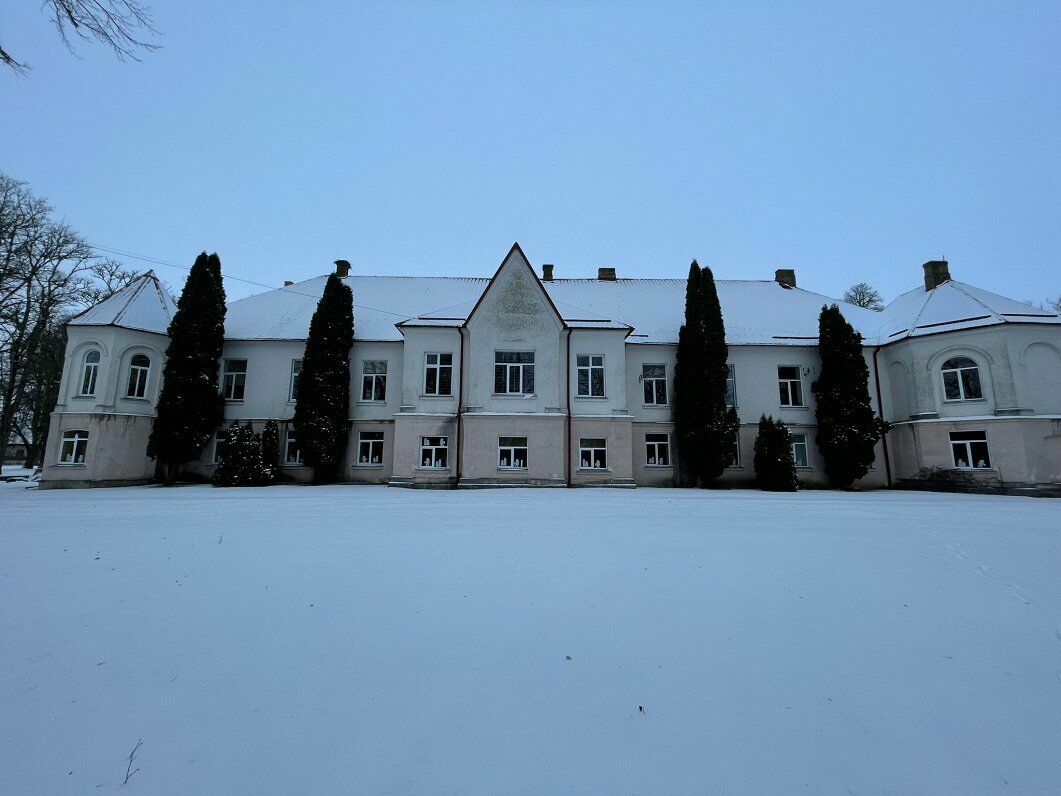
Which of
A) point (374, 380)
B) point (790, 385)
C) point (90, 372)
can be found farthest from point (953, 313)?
point (90, 372)

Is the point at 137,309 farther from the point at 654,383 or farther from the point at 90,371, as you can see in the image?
the point at 654,383

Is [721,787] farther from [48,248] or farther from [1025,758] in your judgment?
[48,248]

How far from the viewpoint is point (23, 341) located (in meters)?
25.4

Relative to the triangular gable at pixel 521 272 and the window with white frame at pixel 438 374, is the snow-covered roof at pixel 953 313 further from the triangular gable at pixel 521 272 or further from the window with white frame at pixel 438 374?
the window with white frame at pixel 438 374

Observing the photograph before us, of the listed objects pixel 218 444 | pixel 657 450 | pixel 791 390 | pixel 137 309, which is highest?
pixel 137 309

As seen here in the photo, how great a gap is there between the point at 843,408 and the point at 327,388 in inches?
883

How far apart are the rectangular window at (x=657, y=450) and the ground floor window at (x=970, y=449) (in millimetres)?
11215

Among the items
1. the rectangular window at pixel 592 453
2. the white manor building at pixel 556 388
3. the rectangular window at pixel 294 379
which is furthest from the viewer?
the rectangular window at pixel 294 379

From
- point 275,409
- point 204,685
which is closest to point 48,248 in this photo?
point 275,409

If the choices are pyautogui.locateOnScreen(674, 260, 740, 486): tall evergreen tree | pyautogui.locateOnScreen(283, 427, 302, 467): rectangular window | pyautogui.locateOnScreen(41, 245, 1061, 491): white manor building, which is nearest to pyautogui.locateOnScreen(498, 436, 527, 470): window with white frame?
pyautogui.locateOnScreen(41, 245, 1061, 491): white manor building

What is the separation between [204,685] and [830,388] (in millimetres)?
24068

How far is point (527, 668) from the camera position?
346 centimetres

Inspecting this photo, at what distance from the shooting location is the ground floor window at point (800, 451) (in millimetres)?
22516

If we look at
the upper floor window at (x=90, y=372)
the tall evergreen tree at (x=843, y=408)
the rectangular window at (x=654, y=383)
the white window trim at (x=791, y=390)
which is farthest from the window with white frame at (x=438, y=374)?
the tall evergreen tree at (x=843, y=408)
